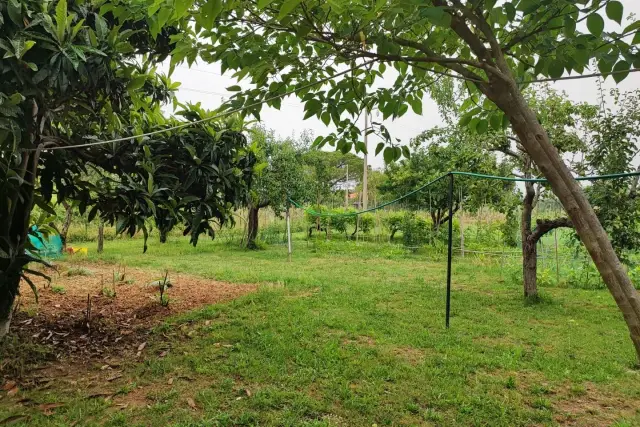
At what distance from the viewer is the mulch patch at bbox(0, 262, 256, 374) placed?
9.93ft

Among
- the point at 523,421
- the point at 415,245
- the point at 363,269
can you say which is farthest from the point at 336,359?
the point at 415,245

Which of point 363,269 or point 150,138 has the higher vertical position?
point 150,138

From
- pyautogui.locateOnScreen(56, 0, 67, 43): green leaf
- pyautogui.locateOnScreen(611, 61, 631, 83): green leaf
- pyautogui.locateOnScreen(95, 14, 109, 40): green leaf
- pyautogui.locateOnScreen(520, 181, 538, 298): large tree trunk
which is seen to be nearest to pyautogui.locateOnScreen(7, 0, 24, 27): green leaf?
pyautogui.locateOnScreen(56, 0, 67, 43): green leaf

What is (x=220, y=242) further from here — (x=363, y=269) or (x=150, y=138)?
(x=150, y=138)

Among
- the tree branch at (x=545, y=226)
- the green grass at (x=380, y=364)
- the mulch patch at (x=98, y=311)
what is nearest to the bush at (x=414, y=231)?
the green grass at (x=380, y=364)

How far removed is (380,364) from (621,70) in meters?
2.37

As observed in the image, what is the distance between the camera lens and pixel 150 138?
303cm

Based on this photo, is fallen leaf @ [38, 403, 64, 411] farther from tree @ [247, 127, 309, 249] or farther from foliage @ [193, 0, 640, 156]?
tree @ [247, 127, 309, 249]

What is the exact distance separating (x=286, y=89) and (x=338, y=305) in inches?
137

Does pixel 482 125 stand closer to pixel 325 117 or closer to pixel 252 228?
pixel 325 117

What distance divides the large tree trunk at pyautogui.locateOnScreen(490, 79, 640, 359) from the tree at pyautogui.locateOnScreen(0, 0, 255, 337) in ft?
4.03

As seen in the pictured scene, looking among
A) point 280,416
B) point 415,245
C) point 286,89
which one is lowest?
point 280,416

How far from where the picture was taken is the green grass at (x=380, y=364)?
2184mm

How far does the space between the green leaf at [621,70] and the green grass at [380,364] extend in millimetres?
1821
